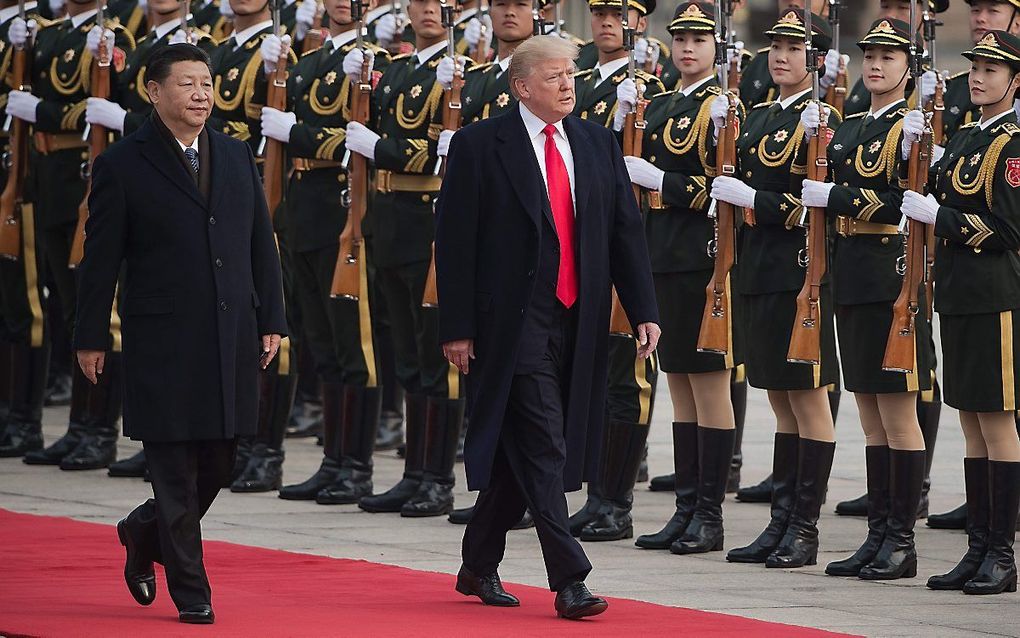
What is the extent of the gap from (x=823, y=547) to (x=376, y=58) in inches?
118

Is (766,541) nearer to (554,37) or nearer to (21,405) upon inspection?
(554,37)

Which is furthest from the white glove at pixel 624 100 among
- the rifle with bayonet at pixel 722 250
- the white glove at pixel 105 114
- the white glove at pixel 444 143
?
the white glove at pixel 105 114

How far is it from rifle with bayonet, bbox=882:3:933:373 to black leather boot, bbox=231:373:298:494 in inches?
130

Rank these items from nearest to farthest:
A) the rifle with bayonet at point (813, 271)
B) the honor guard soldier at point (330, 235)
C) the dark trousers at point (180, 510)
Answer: the dark trousers at point (180, 510)
the rifle with bayonet at point (813, 271)
the honor guard soldier at point (330, 235)

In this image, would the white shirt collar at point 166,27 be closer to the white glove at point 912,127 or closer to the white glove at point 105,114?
the white glove at point 105,114

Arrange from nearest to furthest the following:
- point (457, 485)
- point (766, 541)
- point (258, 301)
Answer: point (258, 301), point (766, 541), point (457, 485)

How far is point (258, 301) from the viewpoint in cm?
659

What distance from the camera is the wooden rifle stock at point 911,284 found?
7.54 m

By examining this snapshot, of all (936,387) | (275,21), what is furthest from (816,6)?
(275,21)

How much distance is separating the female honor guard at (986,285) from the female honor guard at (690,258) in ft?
3.59

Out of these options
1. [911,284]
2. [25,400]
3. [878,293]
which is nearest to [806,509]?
[878,293]

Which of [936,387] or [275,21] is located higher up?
[275,21]

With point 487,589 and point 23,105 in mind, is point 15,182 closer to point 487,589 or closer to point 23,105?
point 23,105

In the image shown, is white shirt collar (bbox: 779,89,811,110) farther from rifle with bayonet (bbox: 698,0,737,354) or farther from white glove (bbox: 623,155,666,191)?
white glove (bbox: 623,155,666,191)
